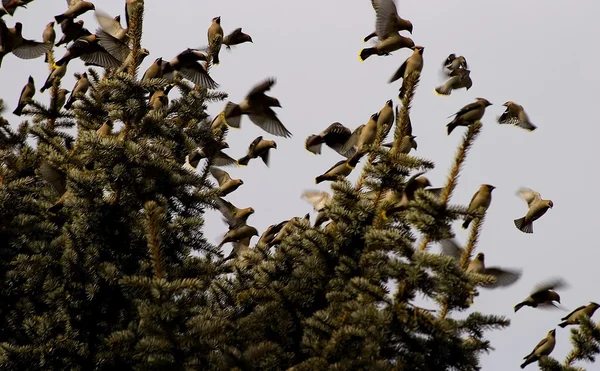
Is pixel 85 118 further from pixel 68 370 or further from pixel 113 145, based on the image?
pixel 68 370

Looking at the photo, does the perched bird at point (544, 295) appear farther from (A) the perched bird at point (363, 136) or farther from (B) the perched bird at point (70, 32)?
(B) the perched bird at point (70, 32)

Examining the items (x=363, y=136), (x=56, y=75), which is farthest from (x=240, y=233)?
(x=56, y=75)

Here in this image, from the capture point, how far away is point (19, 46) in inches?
321

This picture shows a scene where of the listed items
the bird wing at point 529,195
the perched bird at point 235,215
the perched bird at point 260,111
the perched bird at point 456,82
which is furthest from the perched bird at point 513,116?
the perched bird at point 235,215

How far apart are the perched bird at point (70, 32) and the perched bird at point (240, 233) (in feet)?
7.99

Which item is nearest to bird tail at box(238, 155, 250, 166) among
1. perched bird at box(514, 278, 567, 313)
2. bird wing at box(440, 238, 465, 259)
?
perched bird at box(514, 278, 567, 313)

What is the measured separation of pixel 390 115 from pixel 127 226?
210 cm

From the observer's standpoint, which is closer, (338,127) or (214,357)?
(214,357)

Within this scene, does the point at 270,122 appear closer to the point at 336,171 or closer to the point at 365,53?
the point at 365,53

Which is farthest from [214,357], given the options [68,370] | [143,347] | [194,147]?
[194,147]

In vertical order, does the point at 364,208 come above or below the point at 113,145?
below

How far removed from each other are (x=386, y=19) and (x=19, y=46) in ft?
9.97

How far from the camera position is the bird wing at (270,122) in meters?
7.42

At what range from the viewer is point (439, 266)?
3754mm
